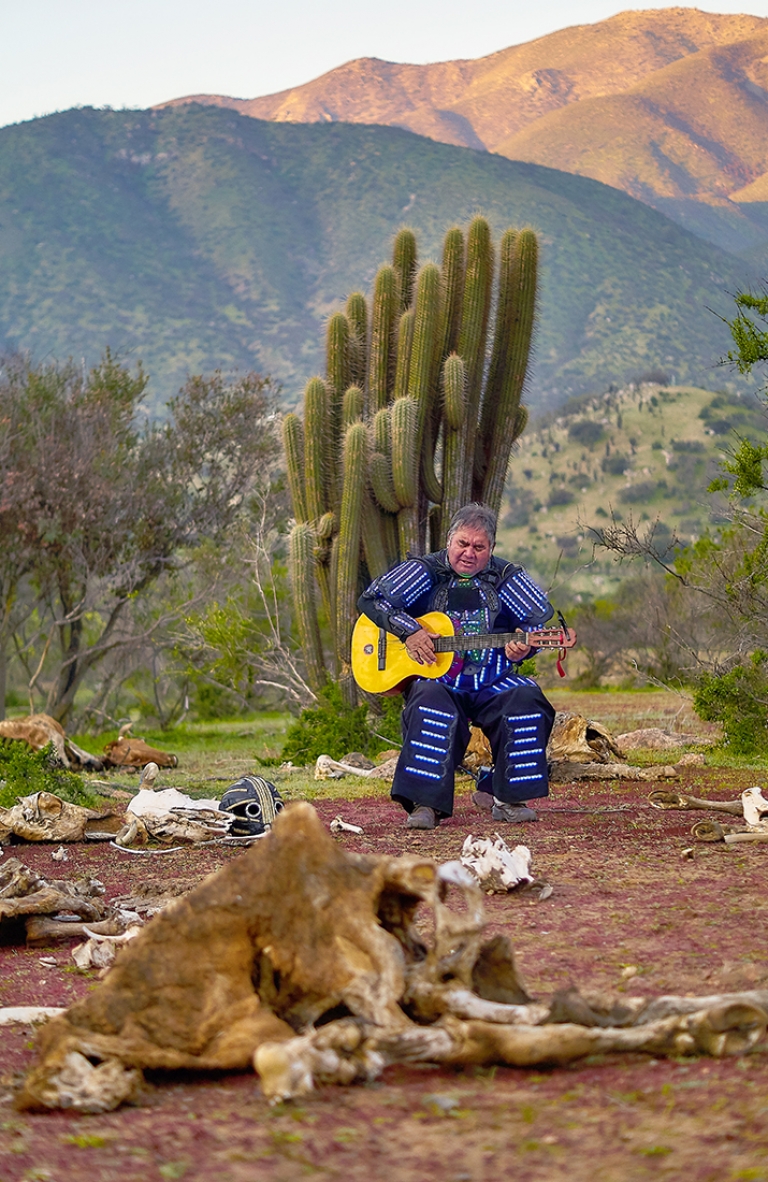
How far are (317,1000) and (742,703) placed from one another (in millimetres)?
8369

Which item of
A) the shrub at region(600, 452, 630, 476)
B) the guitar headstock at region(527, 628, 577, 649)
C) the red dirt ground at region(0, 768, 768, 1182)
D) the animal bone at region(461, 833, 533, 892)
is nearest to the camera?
the red dirt ground at region(0, 768, 768, 1182)

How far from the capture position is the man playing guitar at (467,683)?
6867mm

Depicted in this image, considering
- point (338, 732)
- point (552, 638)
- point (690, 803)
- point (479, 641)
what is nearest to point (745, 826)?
point (690, 803)

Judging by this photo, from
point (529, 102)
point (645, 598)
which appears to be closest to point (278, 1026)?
point (645, 598)

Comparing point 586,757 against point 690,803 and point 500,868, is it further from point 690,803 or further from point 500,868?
point 500,868

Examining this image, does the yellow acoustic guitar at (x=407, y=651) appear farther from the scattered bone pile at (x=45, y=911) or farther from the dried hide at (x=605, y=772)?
the scattered bone pile at (x=45, y=911)

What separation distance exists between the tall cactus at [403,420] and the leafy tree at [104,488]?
464 cm

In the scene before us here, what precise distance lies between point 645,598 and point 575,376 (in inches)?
2592

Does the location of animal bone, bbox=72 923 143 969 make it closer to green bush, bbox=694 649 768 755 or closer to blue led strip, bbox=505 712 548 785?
blue led strip, bbox=505 712 548 785

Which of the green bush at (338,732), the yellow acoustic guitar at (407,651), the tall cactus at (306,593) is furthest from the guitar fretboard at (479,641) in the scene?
the tall cactus at (306,593)

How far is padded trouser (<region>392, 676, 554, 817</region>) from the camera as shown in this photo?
684cm

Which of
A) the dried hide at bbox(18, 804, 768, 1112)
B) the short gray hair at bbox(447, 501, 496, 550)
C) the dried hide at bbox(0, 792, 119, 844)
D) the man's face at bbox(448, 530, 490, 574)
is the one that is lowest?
the dried hide at bbox(0, 792, 119, 844)

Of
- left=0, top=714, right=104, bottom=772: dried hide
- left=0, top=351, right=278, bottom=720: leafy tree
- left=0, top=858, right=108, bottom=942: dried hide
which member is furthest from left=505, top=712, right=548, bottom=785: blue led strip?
left=0, top=351, right=278, bottom=720: leafy tree

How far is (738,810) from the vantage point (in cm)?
661
